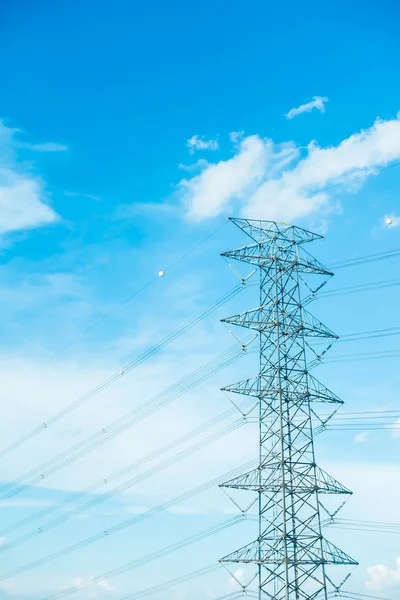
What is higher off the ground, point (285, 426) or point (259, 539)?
point (285, 426)

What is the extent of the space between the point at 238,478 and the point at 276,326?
33.4 feet

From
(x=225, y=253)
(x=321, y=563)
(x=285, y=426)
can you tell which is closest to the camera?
(x=321, y=563)

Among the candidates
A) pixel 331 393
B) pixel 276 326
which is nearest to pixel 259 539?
pixel 331 393

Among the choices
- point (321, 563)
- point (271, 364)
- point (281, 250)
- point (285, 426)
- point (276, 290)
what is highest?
point (281, 250)

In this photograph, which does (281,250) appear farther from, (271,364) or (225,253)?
(271,364)

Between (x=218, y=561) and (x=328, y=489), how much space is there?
7839mm

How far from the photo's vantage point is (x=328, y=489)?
40000 millimetres

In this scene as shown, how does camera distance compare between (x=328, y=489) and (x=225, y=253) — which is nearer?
(x=328, y=489)

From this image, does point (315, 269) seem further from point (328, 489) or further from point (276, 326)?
point (328, 489)

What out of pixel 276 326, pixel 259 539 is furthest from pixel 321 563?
pixel 276 326

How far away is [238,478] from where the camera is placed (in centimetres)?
4069

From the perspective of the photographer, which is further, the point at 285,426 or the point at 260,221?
the point at 260,221

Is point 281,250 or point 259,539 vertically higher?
point 281,250

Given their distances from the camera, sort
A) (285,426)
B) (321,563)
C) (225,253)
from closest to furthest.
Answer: (321,563), (285,426), (225,253)
